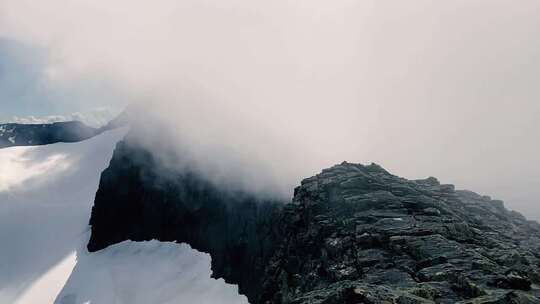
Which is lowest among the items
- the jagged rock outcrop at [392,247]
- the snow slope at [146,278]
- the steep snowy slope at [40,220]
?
the jagged rock outcrop at [392,247]

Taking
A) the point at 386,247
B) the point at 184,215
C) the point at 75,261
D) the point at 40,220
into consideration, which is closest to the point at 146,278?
the point at 184,215

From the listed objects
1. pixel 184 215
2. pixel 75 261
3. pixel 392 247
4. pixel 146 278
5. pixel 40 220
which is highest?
pixel 40 220

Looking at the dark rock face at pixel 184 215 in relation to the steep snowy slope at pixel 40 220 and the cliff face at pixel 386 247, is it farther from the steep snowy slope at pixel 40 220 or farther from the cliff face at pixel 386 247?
the steep snowy slope at pixel 40 220

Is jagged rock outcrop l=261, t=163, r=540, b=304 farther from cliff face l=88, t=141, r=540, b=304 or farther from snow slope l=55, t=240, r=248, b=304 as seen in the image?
snow slope l=55, t=240, r=248, b=304

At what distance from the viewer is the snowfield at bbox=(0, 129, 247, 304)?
9312 cm

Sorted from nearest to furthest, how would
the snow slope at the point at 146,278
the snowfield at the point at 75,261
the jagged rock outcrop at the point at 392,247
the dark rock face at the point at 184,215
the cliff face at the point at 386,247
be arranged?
1. the jagged rock outcrop at the point at 392,247
2. the cliff face at the point at 386,247
3. the dark rock face at the point at 184,215
4. the snow slope at the point at 146,278
5. the snowfield at the point at 75,261

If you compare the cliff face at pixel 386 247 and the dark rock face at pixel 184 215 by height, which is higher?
the dark rock face at pixel 184 215

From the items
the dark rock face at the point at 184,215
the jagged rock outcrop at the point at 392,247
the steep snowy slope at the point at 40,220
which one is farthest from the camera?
the steep snowy slope at the point at 40,220

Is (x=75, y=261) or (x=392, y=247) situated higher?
(x=75, y=261)

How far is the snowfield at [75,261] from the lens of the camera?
93125 millimetres

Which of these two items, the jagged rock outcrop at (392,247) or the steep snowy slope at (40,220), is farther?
the steep snowy slope at (40,220)

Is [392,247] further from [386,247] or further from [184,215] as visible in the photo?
[184,215]

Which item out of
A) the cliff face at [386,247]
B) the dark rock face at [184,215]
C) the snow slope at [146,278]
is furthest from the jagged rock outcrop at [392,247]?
the snow slope at [146,278]

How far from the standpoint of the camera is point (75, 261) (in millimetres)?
122562
